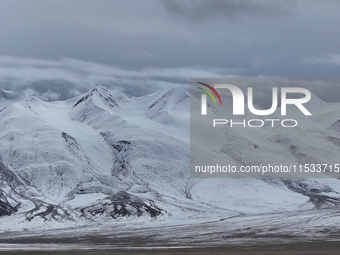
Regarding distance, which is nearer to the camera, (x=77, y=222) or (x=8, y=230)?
(x=8, y=230)

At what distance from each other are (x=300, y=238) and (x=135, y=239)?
39747 mm

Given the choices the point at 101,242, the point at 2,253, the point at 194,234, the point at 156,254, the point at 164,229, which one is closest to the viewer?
the point at 156,254

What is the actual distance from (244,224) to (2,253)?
8883cm

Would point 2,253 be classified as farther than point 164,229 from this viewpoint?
No

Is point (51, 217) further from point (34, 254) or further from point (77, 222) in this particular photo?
point (34, 254)

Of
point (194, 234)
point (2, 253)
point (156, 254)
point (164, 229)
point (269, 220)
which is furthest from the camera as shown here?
point (269, 220)

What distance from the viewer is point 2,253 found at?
104 m

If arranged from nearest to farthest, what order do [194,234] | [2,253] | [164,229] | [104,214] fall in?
[2,253], [194,234], [164,229], [104,214]

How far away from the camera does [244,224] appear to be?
175750 millimetres

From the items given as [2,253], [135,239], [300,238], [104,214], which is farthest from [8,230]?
[300,238]

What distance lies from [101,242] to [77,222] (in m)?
55.8

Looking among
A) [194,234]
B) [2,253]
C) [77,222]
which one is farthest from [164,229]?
[2,253]

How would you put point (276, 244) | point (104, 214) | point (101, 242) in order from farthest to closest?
1. point (104, 214)
2. point (101, 242)
3. point (276, 244)

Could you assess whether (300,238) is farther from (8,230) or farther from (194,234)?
(8,230)
